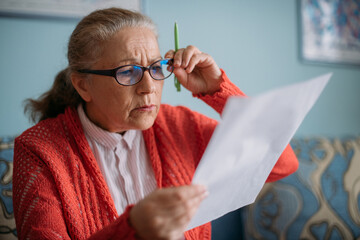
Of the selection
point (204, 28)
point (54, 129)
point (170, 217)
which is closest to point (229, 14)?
point (204, 28)

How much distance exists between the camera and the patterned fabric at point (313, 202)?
1.48 metres

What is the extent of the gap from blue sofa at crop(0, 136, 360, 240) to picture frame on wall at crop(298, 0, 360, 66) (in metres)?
0.75

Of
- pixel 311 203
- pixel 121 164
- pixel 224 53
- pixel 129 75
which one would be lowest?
pixel 311 203

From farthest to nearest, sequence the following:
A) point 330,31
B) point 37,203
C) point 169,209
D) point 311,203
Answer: point 330,31, point 311,203, point 37,203, point 169,209

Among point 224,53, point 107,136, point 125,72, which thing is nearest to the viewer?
point 125,72

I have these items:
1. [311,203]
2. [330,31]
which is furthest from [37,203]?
[330,31]

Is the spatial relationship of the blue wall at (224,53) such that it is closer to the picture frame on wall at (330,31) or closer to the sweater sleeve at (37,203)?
the picture frame on wall at (330,31)

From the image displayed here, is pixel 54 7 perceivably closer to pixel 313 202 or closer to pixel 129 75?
pixel 129 75

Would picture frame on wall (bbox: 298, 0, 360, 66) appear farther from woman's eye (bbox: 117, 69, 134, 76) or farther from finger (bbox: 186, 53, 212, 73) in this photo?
woman's eye (bbox: 117, 69, 134, 76)

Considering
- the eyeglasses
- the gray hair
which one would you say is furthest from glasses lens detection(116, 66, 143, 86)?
the gray hair

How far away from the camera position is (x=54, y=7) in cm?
153

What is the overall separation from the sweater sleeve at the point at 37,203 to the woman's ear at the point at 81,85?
0.24 m

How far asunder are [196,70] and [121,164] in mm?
400

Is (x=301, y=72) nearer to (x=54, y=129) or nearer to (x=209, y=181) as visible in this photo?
(x=54, y=129)
